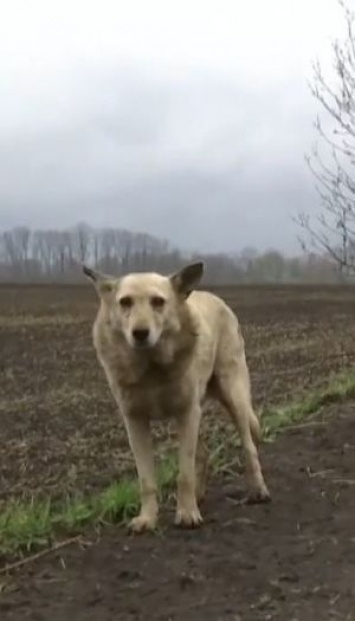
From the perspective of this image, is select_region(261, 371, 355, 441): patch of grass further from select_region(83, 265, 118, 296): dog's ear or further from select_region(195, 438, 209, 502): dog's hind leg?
select_region(83, 265, 118, 296): dog's ear

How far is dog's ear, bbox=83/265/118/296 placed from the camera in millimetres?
7054

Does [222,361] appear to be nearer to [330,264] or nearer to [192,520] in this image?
[192,520]

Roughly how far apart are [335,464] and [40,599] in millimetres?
3489

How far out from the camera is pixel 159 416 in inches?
292

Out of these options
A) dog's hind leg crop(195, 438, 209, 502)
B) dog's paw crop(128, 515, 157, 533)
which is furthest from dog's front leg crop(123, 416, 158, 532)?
dog's hind leg crop(195, 438, 209, 502)

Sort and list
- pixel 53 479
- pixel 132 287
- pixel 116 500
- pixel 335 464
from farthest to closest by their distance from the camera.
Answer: pixel 53 479 < pixel 335 464 < pixel 116 500 < pixel 132 287

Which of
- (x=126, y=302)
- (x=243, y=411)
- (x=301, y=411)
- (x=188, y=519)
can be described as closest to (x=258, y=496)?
(x=243, y=411)

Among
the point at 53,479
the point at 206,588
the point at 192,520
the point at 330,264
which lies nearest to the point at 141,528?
the point at 192,520

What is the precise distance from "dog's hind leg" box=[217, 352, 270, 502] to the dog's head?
1082 millimetres

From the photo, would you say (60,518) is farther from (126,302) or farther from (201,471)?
(126,302)

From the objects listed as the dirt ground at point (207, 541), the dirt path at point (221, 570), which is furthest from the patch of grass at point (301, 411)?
the dirt path at point (221, 570)

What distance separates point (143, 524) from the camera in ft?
24.0

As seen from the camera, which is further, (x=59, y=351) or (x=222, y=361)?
(x=59, y=351)

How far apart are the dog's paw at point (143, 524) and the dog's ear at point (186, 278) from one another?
138 cm
